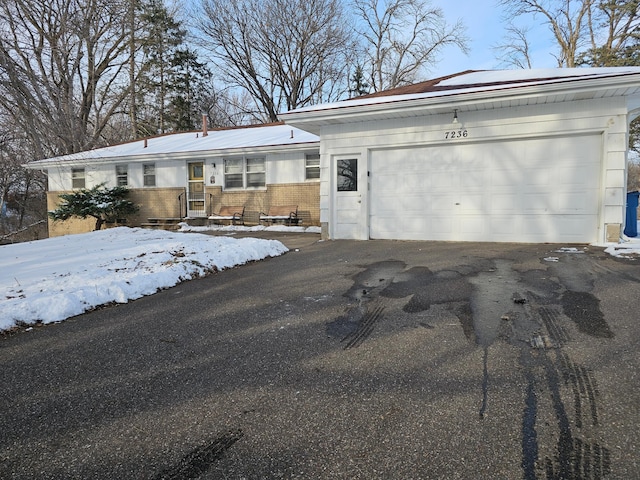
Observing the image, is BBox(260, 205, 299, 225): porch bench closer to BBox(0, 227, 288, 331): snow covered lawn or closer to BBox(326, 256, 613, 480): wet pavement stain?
BBox(0, 227, 288, 331): snow covered lawn

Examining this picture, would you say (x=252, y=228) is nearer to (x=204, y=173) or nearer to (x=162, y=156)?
(x=204, y=173)

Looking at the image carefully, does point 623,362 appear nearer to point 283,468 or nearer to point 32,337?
point 283,468

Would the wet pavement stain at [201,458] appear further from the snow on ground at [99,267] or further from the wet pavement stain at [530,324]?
the snow on ground at [99,267]

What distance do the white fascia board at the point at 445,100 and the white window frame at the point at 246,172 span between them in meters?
5.04

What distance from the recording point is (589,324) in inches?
137

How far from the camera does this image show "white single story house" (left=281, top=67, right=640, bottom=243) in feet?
24.6

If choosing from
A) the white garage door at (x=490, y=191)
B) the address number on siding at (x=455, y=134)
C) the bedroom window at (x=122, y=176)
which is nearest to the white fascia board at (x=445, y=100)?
the address number on siding at (x=455, y=134)

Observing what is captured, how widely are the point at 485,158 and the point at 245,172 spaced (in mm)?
9284

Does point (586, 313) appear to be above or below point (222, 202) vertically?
below

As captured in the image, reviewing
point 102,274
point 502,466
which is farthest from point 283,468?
point 102,274

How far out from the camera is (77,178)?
17.9 metres

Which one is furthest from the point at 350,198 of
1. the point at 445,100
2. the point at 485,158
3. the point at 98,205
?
the point at 98,205

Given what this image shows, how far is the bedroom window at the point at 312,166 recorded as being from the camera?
13792mm

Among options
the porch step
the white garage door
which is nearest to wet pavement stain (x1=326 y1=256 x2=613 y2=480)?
the white garage door
